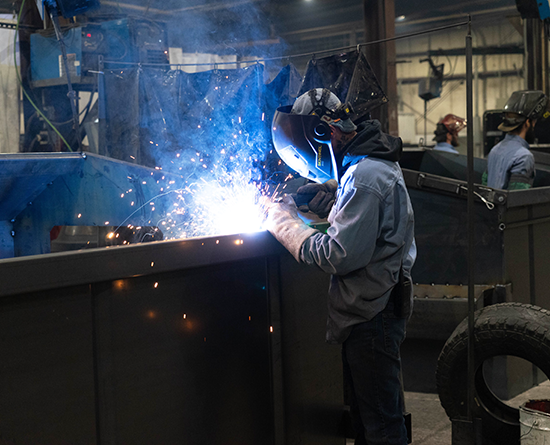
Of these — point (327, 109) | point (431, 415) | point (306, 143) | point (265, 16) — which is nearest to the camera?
point (327, 109)

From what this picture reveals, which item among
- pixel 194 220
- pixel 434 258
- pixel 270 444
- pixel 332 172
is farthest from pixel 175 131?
pixel 270 444

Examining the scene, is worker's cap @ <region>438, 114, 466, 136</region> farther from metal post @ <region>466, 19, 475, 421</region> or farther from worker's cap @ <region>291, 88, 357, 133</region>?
worker's cap @ <region>291, 88, 357, 133</region>

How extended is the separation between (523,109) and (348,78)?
1.61 metres

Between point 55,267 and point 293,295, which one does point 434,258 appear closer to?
point 293,295

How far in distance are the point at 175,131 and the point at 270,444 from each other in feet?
11.1

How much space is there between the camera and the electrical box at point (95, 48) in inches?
205

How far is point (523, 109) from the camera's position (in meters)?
4.37

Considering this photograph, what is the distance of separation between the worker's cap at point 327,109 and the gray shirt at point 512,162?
2.72m

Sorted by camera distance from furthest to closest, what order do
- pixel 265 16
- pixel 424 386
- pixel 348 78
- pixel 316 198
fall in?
pixel 265 16 < pixel 348 78 < pixel 424 386 < pixel 316 198

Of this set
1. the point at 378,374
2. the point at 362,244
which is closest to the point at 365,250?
the point at 362,244

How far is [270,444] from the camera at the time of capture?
2074 mm

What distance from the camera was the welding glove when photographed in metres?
1.88

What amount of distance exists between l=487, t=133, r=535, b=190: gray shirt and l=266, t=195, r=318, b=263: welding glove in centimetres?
280

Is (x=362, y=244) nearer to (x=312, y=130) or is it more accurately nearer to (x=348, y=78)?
(x=312, y=130)
